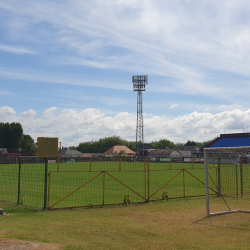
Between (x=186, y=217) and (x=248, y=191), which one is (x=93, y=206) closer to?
(x=186, y=217)

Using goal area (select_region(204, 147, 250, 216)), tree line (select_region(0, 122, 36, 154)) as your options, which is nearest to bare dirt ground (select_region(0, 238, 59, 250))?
goal area (select_region(204, 147, 250, 216))

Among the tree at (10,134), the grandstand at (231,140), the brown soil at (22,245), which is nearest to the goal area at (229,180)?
the brown soil at (22,245)

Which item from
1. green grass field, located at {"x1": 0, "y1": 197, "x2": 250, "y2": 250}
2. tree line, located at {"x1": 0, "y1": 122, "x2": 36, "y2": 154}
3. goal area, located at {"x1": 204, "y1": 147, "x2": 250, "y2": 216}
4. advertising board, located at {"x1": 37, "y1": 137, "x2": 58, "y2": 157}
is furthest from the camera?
tree line, located at {"x1": 0, "y1": 122, "x2": 36, "y2": 154}

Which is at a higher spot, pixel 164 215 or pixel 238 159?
pixel 238 159

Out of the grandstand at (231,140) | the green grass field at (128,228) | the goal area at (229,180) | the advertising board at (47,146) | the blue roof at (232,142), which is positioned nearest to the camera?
the green grass field at (128,228)

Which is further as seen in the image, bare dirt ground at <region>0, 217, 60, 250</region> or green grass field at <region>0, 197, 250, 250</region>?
green grass field at <region>0, 197, 250, 250</region>

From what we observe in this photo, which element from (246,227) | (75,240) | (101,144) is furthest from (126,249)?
(101,144)

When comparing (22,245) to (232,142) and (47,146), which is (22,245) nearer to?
(47,146)

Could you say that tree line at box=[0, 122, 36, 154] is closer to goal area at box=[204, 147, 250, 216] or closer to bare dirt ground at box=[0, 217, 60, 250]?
goal area at box=[204, 147, 250, 216]

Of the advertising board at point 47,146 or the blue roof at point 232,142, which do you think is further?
the blue roof at point 232,142

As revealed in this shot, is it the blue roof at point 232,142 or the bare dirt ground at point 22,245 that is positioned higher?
the blue roof at point 232,142

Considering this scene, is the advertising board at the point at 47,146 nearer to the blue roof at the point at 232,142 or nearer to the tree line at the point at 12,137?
the blue roof at the point at 232,142

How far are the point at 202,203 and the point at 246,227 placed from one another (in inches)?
185

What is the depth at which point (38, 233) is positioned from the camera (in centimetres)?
846
